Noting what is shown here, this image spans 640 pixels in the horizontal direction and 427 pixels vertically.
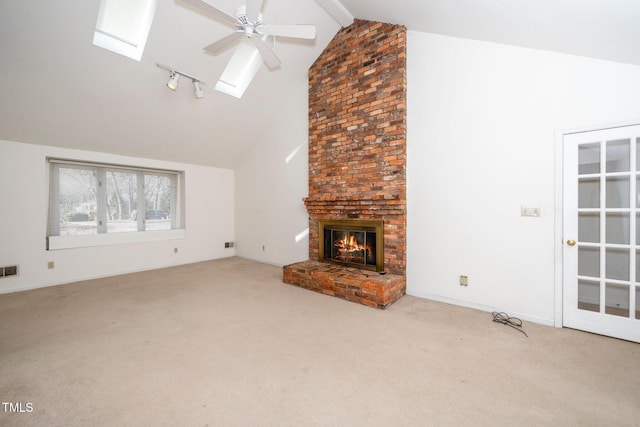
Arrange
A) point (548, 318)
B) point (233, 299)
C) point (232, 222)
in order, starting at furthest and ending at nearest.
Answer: point (232, 222), point (233, 299), point (548, 318)

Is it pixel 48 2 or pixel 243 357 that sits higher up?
pixel 48 2

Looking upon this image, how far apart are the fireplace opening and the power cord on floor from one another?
57.3 inches

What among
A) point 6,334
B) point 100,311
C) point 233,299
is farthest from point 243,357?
point 6,334

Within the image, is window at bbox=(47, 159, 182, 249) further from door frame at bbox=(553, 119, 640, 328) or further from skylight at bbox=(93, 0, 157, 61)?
door frame at bbox=(553, 119, 640, 328)

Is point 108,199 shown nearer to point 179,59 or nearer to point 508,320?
point 179,59

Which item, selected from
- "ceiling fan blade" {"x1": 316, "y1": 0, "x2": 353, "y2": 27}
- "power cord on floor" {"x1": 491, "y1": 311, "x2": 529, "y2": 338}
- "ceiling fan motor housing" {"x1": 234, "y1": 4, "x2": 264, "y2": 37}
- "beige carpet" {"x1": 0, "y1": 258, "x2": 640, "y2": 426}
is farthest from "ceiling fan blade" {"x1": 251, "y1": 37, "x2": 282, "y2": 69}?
"power cord on floor" {"x1": 491, "y1": 311, "x2": 529, "y2": 338}

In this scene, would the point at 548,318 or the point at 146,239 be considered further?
the point at 146,239

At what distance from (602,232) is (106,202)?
721 centimetres

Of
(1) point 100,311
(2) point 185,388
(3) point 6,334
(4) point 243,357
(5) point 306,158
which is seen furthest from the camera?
(5) point 306,158

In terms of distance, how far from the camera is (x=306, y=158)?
16.5ft

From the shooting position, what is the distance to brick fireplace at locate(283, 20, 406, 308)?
3.68 meters

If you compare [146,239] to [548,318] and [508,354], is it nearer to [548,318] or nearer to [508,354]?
[508,354]

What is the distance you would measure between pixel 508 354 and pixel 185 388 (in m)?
2.59

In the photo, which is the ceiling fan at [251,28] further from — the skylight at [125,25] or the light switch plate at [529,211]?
the light switch plate at [529,211]
